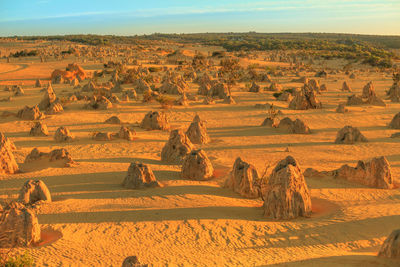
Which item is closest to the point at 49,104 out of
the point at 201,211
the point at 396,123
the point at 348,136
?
the point at 348,136

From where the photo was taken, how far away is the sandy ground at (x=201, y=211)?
6.85 m

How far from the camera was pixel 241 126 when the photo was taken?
60.0 ft

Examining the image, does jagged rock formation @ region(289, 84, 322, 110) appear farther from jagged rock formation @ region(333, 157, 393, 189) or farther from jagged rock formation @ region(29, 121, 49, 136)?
jagged rock formation @ region(29, 121, 49, 136)

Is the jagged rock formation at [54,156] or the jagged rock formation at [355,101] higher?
the jagged rock formation at [355,101]

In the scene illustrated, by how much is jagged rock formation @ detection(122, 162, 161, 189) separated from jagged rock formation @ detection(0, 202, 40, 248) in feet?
10.1

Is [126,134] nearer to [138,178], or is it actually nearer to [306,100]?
[138,178]

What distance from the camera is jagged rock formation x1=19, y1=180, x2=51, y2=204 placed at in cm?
880

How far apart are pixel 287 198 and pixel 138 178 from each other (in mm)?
3692

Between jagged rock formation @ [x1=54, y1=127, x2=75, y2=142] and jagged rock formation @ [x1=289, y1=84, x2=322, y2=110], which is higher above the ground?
jagged rock formation @ [x1=289, y1=84, x2=322, y2=110]

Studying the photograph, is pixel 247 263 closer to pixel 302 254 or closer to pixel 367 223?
pixel 302 254

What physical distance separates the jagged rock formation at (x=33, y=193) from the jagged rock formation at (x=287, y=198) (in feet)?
15.7

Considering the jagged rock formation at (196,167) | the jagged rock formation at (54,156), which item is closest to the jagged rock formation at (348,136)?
the jagged rock formation at (196,167)

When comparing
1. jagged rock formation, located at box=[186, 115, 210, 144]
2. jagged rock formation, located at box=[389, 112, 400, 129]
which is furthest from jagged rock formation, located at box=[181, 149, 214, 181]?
jagged rock formation, located at box=[389, 112, 400, 129]

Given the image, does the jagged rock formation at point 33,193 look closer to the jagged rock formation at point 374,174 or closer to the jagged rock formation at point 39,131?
the jagged rock formation at point 39,131
